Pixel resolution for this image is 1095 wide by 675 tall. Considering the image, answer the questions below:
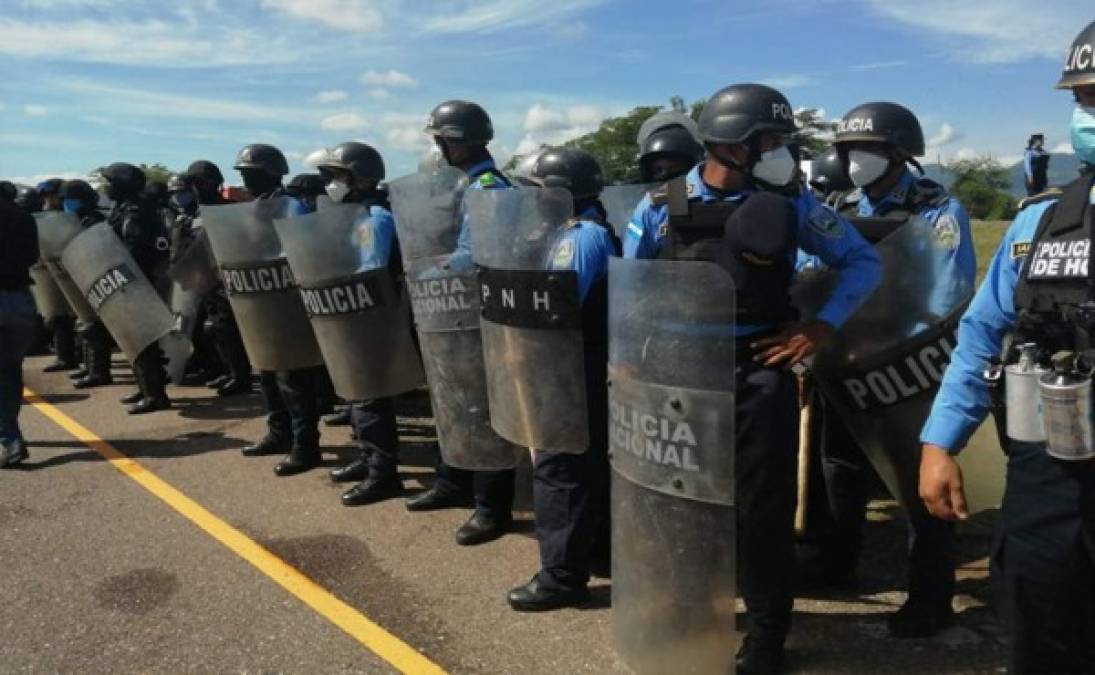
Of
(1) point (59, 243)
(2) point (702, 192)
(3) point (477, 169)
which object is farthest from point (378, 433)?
(1) point (59, 243)

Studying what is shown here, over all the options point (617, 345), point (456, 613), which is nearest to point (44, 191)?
point (456, 613)

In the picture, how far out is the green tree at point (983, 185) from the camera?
40.2 meters

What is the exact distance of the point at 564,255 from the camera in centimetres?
335

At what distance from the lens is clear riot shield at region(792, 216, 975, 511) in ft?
9.85

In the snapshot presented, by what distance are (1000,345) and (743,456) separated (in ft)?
2.87

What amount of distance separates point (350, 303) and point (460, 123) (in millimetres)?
1098

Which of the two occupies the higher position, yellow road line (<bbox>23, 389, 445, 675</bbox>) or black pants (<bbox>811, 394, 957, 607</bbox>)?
black pants (<bbox>811, 394, 957, 607</bbox>)

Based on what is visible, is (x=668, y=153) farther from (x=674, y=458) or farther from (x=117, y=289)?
(x=117, y=289)

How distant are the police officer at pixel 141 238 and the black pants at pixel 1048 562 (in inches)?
264

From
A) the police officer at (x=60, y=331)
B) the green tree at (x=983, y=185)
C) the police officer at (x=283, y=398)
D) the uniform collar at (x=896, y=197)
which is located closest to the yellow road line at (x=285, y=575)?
the police officer at (x=283, y=398)

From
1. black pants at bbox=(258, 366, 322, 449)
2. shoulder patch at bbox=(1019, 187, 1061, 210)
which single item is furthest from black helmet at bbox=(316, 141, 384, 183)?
shoulder patch at bbox=(1019, 187, 1061, 210)

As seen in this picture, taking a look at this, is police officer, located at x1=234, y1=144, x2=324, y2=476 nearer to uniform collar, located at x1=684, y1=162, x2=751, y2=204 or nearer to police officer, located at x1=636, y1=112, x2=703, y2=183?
police officer, located at x1=636, y1=112, x2=703, y2=183

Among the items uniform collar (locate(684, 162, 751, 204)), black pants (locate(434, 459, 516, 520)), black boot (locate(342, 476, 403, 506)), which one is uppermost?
uniform collar (locate(684, 162, 751, 204))

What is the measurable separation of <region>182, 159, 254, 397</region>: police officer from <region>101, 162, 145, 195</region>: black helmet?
71 cm
